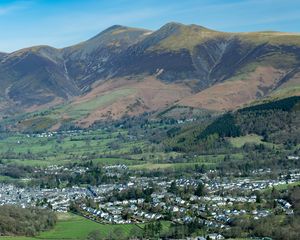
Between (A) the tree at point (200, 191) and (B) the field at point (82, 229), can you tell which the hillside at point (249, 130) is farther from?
(B) the field at point (82, 229)

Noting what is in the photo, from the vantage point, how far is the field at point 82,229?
77.3 metres

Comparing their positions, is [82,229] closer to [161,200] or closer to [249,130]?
[161,200]

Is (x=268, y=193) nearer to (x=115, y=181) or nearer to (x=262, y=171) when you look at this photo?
(x=262, y=171)

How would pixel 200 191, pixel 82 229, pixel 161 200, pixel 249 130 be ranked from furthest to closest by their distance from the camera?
1. pixel 249 130
2. pixel 200 191
3. pixel 161 200
4. pixel 82 229

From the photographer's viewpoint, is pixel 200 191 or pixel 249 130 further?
pixel 249 130

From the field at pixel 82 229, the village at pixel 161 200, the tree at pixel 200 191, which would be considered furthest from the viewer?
the tree at pixel 200 191

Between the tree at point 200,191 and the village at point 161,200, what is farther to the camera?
the tree at point 200,191

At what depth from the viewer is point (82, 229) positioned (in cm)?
8106

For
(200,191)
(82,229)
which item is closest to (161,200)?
(200,191)

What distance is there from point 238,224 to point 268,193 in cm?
1940

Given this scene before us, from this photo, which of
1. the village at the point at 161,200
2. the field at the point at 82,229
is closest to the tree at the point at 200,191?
the village at the point at 161,200

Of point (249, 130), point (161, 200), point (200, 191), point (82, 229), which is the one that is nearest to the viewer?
point (82, 229)

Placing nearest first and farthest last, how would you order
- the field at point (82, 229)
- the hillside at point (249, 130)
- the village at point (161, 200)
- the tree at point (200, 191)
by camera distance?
1. the field at point (82, 229)
2. the village at point (161, 200)
3. the tree at point (200, 191)
4. the hillside at point (249, 130)

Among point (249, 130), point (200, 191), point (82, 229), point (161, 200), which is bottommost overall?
point (161, 200)
